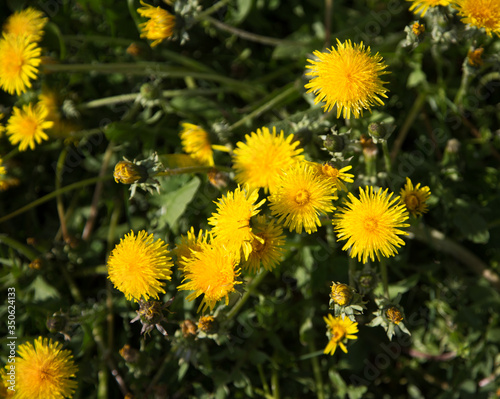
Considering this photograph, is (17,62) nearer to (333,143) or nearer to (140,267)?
(140,267)

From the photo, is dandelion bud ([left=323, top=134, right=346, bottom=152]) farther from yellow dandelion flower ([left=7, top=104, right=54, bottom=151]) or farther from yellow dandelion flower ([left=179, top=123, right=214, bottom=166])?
yellow dandelion flower ([left=7, top=104, right=54, bottom=151])

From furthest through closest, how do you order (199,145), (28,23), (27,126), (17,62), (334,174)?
(28,23) → (27,126) → (17,62) → (199,145) → (334,174)

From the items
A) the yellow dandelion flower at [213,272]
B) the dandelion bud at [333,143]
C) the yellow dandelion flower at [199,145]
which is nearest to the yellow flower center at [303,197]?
the dandelion bud at [333,143]

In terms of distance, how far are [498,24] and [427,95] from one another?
779mm

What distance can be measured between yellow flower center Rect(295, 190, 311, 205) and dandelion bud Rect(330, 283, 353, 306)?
44cm

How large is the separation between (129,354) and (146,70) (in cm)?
193

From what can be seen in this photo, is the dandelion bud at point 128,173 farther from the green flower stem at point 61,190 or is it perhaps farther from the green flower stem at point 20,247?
the green flower stem at point 20,247

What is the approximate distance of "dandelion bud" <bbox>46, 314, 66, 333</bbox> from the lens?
103 inches

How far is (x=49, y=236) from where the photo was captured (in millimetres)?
3709

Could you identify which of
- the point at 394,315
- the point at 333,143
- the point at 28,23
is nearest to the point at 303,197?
the point at 333,143

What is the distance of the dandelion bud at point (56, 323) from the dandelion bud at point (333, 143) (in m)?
1.90

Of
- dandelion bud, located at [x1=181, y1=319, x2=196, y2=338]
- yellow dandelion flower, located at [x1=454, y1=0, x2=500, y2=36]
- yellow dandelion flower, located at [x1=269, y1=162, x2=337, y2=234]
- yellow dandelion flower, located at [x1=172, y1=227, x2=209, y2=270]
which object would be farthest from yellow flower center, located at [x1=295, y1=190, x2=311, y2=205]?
yellow dandelion flower, located at [x1=454, y1=0, x2=500, y2=36]

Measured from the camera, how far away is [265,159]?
2.44m

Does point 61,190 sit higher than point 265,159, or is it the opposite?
point 265,159
